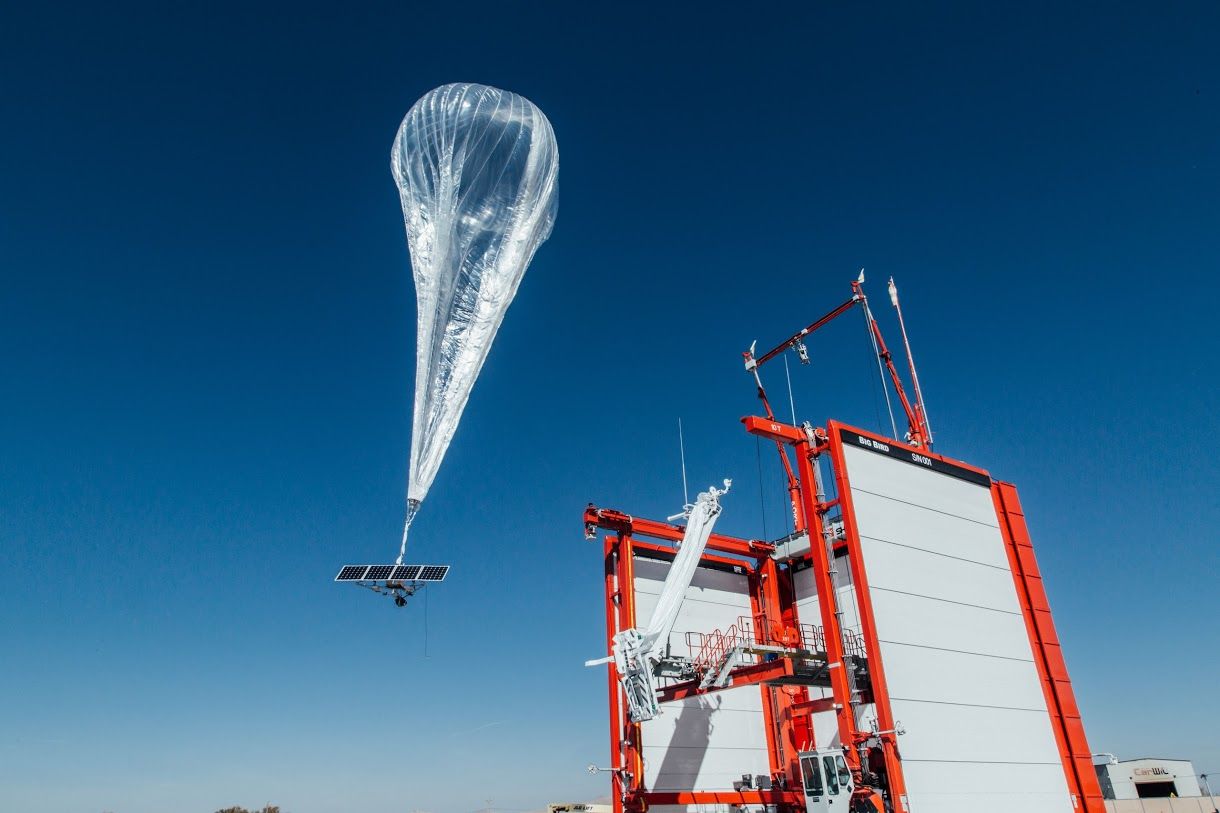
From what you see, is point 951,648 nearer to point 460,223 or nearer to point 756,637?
point 756,637

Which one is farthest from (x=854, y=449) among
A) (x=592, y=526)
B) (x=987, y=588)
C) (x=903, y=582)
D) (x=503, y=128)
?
(x=503, y=128)

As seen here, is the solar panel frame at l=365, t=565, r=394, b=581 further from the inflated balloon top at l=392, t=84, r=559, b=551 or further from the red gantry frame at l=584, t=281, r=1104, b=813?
the red gantry frame at l=584, t=281, r=1104, b=813

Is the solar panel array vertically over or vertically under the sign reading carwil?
under

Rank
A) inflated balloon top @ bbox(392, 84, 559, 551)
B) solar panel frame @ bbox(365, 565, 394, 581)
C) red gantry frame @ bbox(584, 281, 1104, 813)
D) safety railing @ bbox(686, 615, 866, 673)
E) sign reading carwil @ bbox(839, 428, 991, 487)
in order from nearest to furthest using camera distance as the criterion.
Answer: inflated balloon top @ bbox(392, 84, 559, 551)
solar panel frame @ bbox(365, 565, 394, 581)
red gantry frame @ bbox(584, 281, 1104, 813)
sign reading carwil @ bbox(839, 428, 991, 487)
safety railing @ bbox(686, 615, 866, 673)

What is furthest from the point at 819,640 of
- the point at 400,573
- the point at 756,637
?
the point at 400,573

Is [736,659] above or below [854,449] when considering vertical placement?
below

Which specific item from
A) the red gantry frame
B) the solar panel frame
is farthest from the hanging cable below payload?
the red gantry frame

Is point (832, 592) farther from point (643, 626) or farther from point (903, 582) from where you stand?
point (643, 626)
